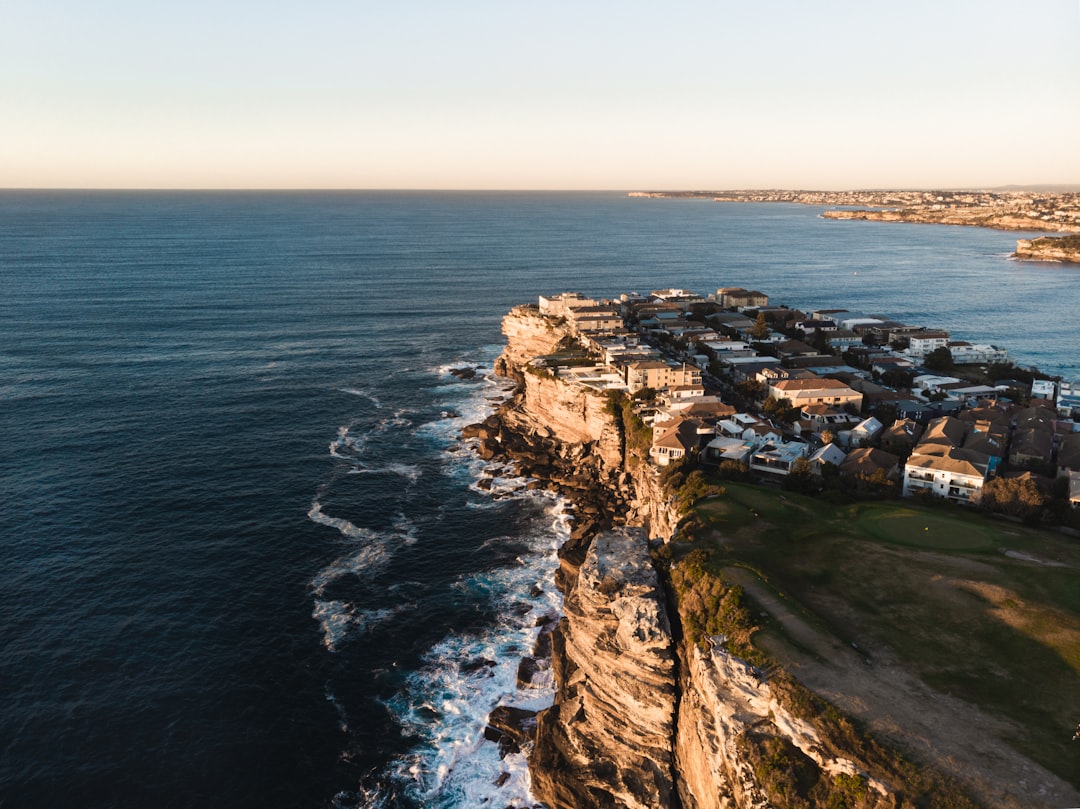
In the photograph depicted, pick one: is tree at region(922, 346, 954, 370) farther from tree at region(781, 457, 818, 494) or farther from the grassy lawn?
tree at region(781, 457, 818, 494)

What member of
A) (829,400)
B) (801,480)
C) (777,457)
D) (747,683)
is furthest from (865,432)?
(747,683)

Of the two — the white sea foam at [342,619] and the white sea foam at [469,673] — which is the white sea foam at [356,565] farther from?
the white sea foam at [342,619]

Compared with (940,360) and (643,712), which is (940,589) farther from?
(940,360)

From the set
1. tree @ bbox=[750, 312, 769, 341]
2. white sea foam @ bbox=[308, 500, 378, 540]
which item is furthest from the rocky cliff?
tree @ bbox=[750, 312, 769, 341]

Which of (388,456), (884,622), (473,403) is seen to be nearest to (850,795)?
(884,622)

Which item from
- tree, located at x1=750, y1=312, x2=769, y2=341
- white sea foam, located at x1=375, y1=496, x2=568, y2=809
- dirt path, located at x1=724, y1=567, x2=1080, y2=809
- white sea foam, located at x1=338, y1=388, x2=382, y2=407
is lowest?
white sea foam, located at x1=375, y1=496, x2=568, y2=809
